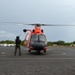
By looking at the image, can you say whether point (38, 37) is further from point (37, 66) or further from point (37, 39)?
point (37, 66)

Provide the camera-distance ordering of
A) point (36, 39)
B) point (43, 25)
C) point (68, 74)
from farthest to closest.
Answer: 1. point (43, 25)
2. point (36, 39)
3. point (68, 74)

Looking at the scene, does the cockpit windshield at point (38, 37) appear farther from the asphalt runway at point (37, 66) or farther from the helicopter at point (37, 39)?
the asphalt runway at point (37, 66)

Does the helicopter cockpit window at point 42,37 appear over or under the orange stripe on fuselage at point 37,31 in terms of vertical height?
under

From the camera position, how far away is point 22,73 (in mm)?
14320

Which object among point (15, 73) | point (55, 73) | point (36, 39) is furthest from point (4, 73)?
point (36, 39)

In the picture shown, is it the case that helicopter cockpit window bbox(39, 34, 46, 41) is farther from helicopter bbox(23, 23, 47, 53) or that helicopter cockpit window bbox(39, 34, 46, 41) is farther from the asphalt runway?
the asphalt runway

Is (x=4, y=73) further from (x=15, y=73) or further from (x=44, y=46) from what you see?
(x=44, y=46)

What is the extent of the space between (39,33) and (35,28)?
1.02 meters

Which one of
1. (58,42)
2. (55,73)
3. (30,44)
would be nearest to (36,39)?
(30,44)

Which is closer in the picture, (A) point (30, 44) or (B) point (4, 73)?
(B) point (4, 73)

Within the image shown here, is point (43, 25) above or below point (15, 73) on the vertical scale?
above

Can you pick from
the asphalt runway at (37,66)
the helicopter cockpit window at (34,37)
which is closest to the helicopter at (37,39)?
the helicopter cockpit window at (34,37)

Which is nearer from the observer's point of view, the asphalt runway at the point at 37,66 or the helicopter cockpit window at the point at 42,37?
the asphalt runway at the point at 37,66

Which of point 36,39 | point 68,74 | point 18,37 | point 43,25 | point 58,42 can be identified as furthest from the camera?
point 58,42
